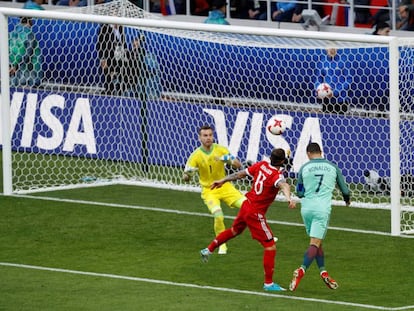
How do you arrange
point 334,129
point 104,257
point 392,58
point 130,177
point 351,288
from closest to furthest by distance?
point 351,288, point 104,257, point 392,58, point 334,129, point 130,177

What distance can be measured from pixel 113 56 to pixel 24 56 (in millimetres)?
1590

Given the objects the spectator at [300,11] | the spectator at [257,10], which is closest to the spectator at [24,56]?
the spectator at [300,11]

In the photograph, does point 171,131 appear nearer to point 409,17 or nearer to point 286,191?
point 409,17

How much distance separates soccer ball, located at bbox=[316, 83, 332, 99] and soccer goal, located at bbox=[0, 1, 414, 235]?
86mm

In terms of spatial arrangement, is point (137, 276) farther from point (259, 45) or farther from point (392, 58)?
point (259, 45)

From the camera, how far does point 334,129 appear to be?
22.8 metres

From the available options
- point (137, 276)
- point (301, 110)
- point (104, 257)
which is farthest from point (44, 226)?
point (301, 110)

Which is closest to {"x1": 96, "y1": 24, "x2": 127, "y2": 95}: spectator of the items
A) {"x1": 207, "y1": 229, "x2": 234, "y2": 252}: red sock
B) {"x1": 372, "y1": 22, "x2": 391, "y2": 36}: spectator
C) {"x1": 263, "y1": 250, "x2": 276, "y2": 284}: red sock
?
{"x1": 372, "y1": 22, "x2": 391, "y2": 36}: spectator

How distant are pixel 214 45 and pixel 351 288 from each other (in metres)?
8.16

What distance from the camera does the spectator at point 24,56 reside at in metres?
24.8

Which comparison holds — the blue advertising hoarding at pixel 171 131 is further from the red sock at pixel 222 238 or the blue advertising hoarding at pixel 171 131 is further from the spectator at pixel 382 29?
the red sock at pixel 222 238

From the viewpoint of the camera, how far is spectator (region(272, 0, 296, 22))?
28.9 m

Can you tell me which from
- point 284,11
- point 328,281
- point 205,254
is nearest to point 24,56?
point 284,11

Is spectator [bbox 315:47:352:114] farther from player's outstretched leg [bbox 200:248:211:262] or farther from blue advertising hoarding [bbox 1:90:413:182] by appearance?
player's outstretched leg [bbox 200:248:211:262]
